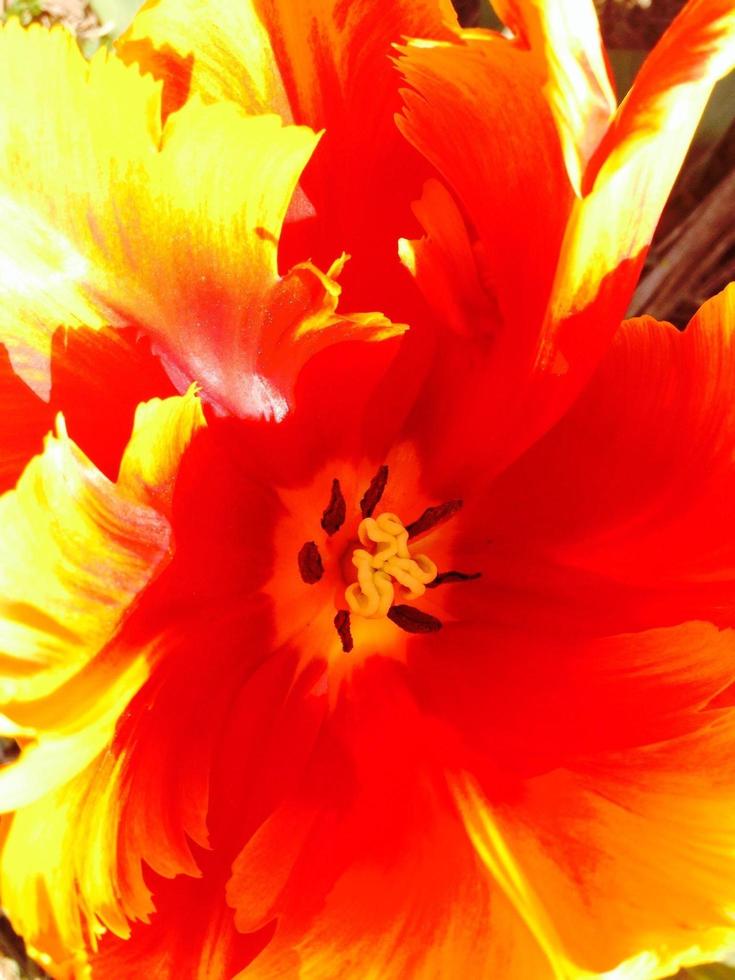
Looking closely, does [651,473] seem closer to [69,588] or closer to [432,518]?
[432,518]

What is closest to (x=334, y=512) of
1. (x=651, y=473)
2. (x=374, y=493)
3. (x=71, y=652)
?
(x=374, y=493)

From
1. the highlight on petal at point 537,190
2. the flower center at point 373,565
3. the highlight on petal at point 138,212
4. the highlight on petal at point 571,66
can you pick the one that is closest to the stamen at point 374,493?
the flower center at point 373,565

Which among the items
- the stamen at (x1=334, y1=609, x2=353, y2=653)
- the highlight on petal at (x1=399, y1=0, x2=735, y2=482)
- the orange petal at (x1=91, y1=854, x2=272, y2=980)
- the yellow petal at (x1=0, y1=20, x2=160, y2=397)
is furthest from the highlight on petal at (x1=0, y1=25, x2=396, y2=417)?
the orange petal at (x1=91, y1=854, x2=272, y2=980)

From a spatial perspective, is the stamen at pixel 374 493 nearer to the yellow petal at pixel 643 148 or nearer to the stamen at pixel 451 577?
the stamen at pixel 451 577

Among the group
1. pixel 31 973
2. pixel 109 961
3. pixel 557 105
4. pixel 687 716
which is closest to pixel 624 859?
pixel 687 716

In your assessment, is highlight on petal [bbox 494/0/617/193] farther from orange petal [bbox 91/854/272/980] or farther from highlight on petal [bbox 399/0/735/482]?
orange petal [bbox 91/854/272/980]

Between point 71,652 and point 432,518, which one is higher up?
point 71,652
